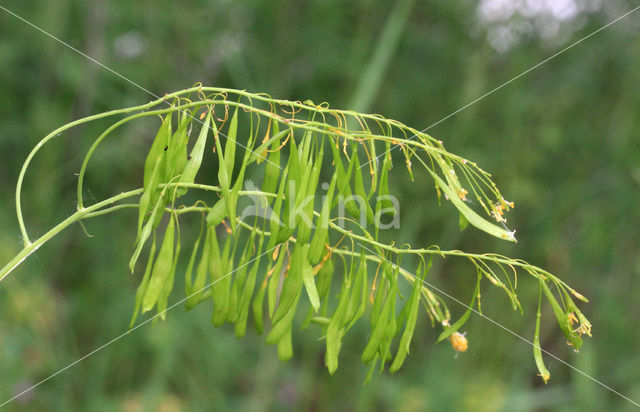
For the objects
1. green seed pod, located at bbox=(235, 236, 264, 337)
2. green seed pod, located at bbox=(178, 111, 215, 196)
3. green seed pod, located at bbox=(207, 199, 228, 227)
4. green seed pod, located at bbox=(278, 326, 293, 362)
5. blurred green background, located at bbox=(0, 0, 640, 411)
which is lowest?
green seed pod, located at bbox=(278, 326, 293, 362)

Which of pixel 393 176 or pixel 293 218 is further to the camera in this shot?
pixel 393 176

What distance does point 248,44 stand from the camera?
50.6 inches

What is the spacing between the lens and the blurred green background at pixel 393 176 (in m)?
1.11

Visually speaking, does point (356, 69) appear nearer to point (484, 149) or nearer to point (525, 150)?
point (484, 149)

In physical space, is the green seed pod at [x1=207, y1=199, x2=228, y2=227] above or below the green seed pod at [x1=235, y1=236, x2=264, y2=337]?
above

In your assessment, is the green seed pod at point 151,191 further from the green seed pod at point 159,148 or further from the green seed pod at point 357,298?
the green seed pod at point 357,298

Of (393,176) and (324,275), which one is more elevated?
(393,176)

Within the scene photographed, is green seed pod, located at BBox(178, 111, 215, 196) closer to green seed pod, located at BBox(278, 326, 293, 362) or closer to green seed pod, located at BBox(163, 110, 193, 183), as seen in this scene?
green seed pod, located at BBox(163, 110, 193, 183)

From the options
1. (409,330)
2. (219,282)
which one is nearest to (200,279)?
(219,282)

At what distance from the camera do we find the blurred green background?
1108mm

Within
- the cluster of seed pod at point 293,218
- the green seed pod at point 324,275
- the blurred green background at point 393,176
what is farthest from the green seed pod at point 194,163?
the blurred green background at point 393,176

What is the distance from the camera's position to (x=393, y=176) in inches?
50.4

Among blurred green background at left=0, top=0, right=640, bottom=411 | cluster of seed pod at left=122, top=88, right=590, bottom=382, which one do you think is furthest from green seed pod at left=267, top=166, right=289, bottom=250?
blurred green background at left=0, top=0, right=640, bottom=411

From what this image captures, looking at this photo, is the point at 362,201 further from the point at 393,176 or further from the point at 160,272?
the point at 393,176
